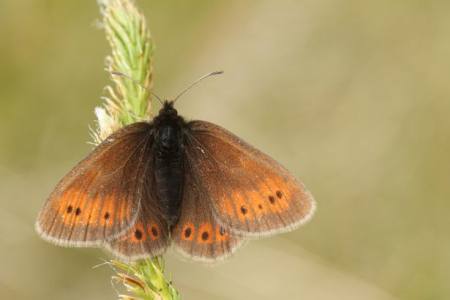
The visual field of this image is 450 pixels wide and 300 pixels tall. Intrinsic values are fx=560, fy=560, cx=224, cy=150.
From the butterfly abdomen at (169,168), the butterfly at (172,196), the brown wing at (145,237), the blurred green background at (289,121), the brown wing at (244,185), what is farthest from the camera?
the blurred green background at (289,121)

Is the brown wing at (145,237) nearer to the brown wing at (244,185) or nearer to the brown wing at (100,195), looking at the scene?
the brown wing at (100,195)

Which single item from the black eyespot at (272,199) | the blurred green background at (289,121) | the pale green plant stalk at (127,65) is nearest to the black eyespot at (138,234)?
the pale green plant stalk at (127,65)

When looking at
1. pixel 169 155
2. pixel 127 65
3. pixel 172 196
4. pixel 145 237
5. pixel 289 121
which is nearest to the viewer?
pixel 145 237

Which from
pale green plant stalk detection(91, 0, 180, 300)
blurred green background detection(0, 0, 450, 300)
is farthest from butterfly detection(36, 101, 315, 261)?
blurred green background detection(0, 0, 450, 300)

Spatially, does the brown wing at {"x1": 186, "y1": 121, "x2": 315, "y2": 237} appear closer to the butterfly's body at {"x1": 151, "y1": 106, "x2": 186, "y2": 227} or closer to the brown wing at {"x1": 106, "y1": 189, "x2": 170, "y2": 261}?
the butterfly's body at {"x1": 151, "y1": 106, "x2": 186, "y2": 227}

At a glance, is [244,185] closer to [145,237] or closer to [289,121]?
[145,237]

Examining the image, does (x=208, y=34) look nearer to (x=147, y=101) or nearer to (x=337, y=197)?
(x=337, y=197)

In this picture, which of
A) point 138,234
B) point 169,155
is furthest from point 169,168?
point 138,234

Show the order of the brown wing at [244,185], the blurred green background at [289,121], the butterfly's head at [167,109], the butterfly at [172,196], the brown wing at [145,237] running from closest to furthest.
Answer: the brown wing at [145,237] → the butterfly at [172,196] → the brown wing at [244,185] → the butterfly's head at [167,109] → the blurred green background at [289,121]
